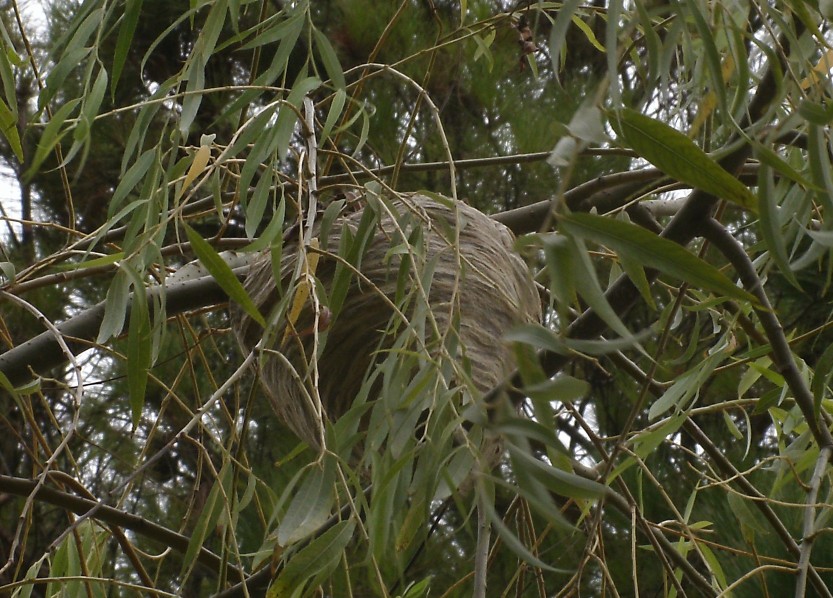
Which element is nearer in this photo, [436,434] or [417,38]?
[436,434]

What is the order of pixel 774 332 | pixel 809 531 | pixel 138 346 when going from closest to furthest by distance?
pixel 138 346 → pixel 774 332 → pixel 809 531

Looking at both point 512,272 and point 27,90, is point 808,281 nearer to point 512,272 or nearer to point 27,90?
point 512,272

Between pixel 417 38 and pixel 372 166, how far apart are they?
11.7 inches

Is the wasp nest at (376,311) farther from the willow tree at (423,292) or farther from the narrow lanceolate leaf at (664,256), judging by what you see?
the narrow lanceolate leaf at (664,256)

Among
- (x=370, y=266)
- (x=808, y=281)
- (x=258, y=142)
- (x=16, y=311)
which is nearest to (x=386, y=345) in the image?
(x=370, y=266)

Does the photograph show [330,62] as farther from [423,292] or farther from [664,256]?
[664,256]

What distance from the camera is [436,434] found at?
0.57 meters

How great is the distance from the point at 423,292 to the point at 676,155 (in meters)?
0.21

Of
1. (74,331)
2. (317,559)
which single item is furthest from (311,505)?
(74,331)

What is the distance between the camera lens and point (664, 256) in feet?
1.40

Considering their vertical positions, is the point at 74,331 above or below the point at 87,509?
above

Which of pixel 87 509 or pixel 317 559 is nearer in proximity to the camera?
pixel 317 559

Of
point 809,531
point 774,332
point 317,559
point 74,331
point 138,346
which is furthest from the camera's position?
point 74,331

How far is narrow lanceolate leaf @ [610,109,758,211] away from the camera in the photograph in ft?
1.42
